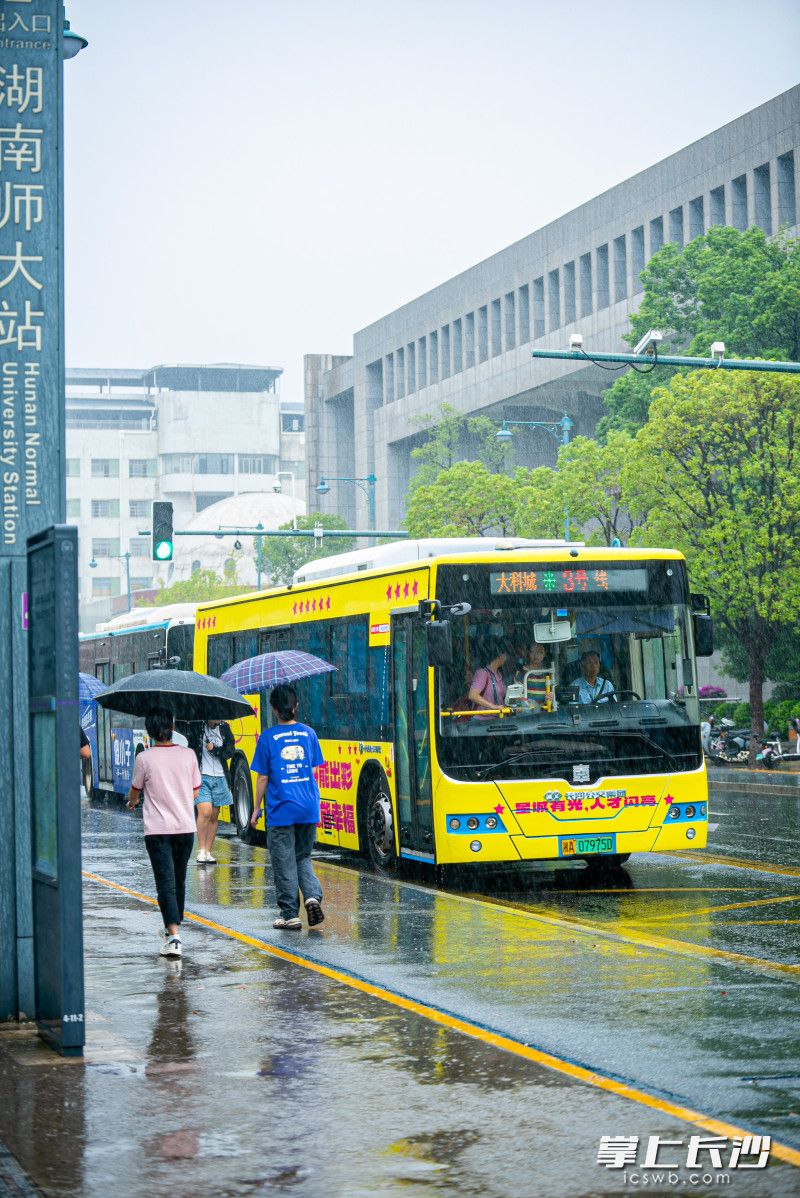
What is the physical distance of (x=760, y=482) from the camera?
3856cm

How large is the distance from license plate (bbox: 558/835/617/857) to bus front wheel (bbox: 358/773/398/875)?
2185 millimetres

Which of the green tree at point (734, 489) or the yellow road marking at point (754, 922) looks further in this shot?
the green tree at point (734, 489)

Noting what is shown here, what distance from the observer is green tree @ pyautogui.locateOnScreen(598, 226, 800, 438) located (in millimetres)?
45656

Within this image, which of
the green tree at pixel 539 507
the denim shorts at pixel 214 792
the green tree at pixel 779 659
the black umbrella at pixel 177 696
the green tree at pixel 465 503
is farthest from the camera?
the green tree at pixel 465 503

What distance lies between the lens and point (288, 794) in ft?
44.1

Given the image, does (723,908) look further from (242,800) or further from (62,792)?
(242,800)

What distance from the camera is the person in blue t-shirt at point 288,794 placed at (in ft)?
44.0

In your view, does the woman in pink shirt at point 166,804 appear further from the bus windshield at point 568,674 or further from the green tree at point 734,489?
the green tree at point 734,489

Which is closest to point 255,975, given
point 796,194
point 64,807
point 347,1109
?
point 64,807

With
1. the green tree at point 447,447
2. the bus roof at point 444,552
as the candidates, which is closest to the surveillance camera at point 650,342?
the bus roof at point 444,552

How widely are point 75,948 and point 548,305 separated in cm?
6966

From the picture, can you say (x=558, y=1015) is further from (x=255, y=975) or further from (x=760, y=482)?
(x=760, y=482)

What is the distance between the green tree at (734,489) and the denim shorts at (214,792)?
19441mm

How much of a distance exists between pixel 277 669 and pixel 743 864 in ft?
17.0
